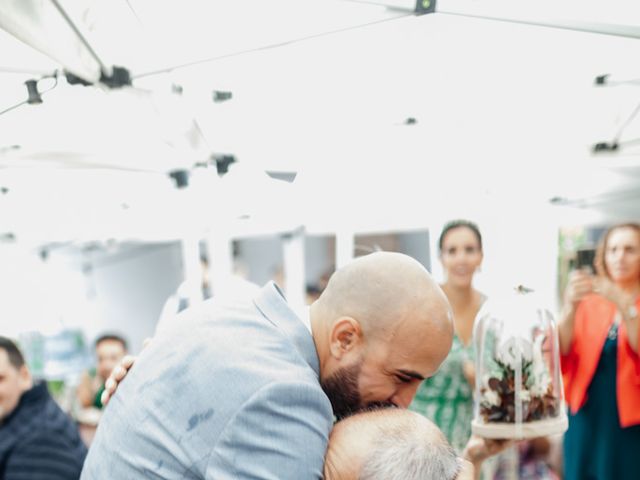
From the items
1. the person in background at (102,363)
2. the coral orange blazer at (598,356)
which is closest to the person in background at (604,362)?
the coral orange blazer at (598,356)

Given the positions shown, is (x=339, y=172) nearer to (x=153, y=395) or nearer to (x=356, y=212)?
(x=356, y=212)

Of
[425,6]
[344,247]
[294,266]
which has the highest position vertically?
[425,6]

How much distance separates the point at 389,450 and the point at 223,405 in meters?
0.26

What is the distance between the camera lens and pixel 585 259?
257 centimetres

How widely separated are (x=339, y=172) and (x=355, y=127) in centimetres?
24

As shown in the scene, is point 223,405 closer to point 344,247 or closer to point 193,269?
point 344,247

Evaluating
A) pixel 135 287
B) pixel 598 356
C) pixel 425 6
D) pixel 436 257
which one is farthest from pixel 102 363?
pixel 135 287

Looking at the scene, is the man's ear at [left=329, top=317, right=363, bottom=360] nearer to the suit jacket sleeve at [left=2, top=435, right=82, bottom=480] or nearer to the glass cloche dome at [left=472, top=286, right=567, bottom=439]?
the glass cloche dome at [left=472, top=286, right=567, bottom=439]

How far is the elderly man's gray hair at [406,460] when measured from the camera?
1.07 meters

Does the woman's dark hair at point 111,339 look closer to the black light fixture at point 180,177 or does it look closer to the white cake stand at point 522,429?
the black light fixture at point 180,177

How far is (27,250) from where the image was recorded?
599cm

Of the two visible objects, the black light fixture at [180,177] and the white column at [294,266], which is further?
the white column at [294,266]

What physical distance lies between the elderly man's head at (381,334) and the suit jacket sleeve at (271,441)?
0.18 metres

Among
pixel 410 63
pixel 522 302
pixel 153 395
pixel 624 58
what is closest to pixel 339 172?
pixel 410 63
